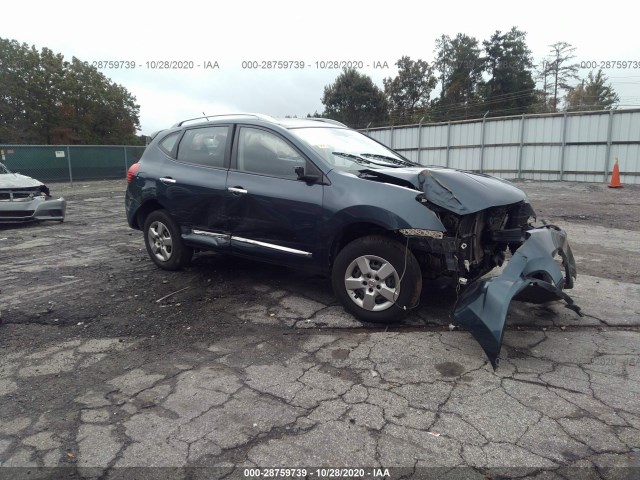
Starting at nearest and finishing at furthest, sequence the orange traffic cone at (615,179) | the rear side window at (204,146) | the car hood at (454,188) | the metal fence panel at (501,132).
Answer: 1. the car hood at (454,188)
2. the rear side window at (204,146)
3. the orange traffic cone at (615,179)
4. the metal fence panel at (501,132)

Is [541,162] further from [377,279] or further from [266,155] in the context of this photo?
[377,279]

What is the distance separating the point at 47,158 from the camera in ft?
63.9

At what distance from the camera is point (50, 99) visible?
133 feet

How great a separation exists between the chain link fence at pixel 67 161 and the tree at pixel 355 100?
1163 inches

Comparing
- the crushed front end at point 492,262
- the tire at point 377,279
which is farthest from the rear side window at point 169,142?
the crushed front end at point 492,262

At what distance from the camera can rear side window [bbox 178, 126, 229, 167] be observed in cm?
513

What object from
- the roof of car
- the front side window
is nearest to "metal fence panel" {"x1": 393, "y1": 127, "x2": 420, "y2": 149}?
the roof of car

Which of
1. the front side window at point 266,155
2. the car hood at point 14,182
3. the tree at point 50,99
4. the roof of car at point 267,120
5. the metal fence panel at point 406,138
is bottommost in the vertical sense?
the car hood at point 14,182

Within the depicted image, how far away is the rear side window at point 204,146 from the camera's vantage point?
513 cm

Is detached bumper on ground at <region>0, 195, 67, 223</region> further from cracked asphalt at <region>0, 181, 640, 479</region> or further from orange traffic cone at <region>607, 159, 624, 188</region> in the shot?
orange traffic cone at <region>607, 159, 624, 188</region>

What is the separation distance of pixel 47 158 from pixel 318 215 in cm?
1919

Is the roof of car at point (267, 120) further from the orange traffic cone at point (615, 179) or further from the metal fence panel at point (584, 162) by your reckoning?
the metal fence panel at point (584, 162)

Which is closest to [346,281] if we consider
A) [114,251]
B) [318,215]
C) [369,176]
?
[318,215]

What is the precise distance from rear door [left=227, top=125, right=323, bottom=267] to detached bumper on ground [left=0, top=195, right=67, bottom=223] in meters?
6.58
